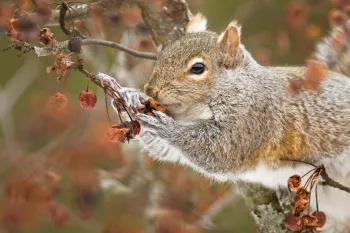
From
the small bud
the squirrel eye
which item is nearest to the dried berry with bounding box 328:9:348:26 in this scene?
the squirrel eye

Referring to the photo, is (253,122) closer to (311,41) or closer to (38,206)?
(38,206)

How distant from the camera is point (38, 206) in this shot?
4.73 metres

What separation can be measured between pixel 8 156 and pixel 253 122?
1989mm

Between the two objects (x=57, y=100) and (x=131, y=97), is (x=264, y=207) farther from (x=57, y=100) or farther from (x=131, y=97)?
(x=57, y=100)

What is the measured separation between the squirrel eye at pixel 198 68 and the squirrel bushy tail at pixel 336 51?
1.23 meters

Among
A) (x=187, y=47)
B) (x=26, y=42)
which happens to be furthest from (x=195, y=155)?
(x=26, y=42)

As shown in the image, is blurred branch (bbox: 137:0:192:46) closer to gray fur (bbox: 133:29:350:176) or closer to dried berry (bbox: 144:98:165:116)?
gray fur (bbox: 133:29:350:176)

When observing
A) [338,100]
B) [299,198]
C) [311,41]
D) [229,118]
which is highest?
[311,41]

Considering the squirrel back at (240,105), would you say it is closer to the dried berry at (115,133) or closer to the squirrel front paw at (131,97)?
the squirrel front paw at (131,97)

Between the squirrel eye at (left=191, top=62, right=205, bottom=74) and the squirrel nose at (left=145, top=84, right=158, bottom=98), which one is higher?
the squirrel eye at (left=191, top=62, right=205, bottom=74)

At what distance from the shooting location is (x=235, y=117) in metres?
3.80

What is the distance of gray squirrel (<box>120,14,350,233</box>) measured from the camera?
3.63 m

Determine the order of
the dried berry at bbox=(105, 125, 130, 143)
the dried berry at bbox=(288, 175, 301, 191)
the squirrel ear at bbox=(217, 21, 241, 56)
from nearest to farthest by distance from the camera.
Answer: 1. the dried berry at bbox=(105, 125, 130, 143)
2. the dried berry at bbox=(288, 175, 301, 191)
3. the squirrel ear at bbox=(217, 21, 241, 56)

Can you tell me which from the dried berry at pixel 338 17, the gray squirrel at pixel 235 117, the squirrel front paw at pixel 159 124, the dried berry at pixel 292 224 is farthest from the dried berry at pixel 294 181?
the dried berry at pixel 338 17
